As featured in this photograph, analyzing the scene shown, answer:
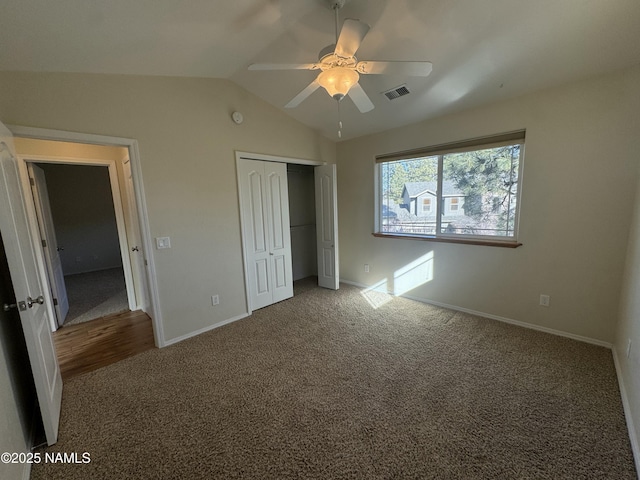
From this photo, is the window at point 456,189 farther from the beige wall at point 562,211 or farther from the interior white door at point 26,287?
the interior white door at point 26,287

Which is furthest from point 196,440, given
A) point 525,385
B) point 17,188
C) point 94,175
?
point 94,175

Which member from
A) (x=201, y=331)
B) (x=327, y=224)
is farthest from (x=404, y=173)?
(x=201, y=331)

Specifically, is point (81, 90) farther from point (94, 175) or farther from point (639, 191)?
point (94, 175)

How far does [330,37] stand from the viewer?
2.18m

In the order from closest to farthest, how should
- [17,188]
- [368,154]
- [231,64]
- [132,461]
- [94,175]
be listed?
[132,461]
[17,188]
[231,64]
[368,154]
[94,175]

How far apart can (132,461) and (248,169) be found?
2.80 metres

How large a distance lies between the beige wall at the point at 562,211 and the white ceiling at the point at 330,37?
240 mm

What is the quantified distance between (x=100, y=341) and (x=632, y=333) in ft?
15.4

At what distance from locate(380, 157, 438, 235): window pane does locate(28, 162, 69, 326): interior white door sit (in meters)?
4.29

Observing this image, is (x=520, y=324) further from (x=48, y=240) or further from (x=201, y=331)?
(x=48, y=240)

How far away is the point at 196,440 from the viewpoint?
162 cm

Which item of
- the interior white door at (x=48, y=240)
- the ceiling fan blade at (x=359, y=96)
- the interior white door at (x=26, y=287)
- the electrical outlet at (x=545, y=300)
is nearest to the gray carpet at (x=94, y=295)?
the interior white door at (x=48, y=240)

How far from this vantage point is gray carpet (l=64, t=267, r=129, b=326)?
3609 millimetres

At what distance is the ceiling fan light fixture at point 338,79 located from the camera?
5.45 ft
